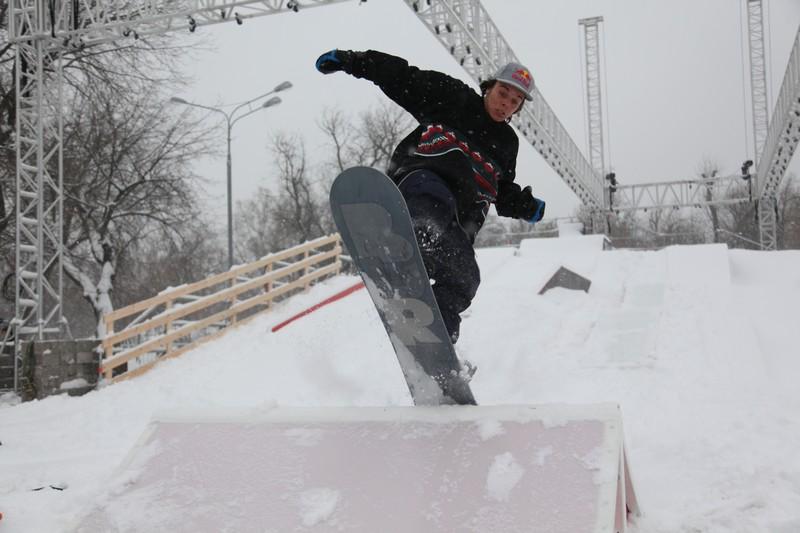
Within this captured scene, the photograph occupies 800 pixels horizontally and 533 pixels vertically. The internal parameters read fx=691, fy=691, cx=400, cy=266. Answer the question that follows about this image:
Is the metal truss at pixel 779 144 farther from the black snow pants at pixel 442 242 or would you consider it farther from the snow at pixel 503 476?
the snow at pixel 503 476

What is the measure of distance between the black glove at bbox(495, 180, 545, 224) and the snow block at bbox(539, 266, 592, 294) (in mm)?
7633

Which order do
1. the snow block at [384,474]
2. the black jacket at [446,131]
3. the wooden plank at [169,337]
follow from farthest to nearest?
the wooden plank at [169,337] → the black jacket at [446,131] → the snow block at [384,474]

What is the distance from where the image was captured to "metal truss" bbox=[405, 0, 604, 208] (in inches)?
491

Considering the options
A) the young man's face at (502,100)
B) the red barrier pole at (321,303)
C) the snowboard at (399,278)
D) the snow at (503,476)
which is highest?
the young man's face at (502,100)

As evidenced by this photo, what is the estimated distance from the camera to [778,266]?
11758mm

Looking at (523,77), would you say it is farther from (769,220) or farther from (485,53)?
(769,220)

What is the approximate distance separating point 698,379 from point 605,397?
100cm

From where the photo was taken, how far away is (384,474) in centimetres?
271

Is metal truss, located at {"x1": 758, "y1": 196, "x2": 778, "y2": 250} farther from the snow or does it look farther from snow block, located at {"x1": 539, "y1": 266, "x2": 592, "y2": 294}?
the snow

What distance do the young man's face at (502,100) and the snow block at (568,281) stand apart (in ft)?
26.4

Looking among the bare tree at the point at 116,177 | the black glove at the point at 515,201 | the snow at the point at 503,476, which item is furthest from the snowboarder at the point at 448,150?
the bare tree at the point at 116,177

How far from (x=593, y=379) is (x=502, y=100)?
13.8 feet

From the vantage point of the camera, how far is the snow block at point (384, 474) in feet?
7.95

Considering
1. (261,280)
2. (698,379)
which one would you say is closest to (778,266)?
(698,379)
